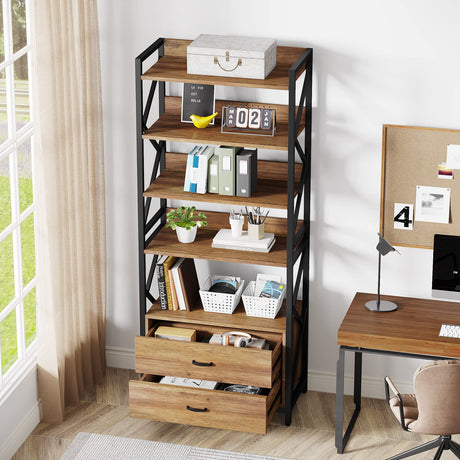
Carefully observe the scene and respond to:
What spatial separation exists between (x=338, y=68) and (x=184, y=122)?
Answer: 76 cm

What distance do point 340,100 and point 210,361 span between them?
137 cm

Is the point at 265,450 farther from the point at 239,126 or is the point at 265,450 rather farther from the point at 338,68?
the point at 338,68

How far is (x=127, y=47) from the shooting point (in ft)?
13.3

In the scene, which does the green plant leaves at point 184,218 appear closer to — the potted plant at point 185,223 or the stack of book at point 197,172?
the potted plant at point 185,223

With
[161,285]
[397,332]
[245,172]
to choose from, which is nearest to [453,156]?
[397,332]

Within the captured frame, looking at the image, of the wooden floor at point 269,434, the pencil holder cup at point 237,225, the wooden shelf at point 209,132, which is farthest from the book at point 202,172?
the wooden floor at point 269,434

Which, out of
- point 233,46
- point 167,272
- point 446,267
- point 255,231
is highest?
point 233,46

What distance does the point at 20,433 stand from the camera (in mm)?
3889

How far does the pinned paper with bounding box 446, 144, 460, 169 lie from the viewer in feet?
12.6

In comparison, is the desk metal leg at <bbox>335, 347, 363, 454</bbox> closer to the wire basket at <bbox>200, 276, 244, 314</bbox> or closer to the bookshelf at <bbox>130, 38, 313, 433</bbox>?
the bookshelf at <bbox>130, 38, 313, 433</bbox>

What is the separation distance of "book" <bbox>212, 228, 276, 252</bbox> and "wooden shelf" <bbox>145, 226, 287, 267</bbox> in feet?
0.07

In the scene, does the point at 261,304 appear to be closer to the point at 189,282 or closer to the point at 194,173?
the point at 189,282

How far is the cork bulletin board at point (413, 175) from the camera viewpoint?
387cm

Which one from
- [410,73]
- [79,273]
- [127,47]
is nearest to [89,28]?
[127,47]
